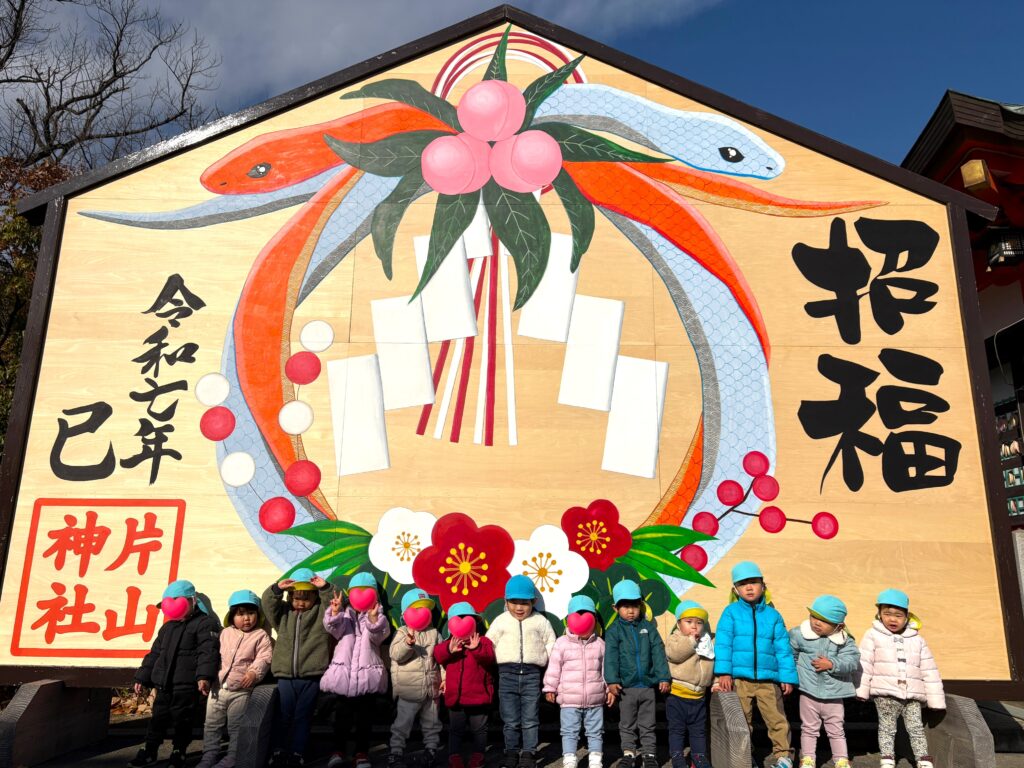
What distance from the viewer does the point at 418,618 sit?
5336 mm

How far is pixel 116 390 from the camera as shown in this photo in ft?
19.9

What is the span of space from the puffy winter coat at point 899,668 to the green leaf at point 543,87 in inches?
204

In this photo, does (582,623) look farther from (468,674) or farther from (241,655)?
(241,655)

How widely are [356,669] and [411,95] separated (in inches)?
198

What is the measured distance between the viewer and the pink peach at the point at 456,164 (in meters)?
6.55

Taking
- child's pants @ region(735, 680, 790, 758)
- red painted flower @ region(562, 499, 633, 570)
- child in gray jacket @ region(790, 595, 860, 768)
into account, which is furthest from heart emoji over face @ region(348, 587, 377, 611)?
child in gray jacket @ region(790, 595, 860, 768)

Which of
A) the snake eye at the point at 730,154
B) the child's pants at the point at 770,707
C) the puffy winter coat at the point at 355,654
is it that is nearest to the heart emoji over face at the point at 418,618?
the puffy winter coat at the point at 355,654

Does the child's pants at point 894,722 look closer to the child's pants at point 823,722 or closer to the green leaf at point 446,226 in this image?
the child's pants at point 823,722

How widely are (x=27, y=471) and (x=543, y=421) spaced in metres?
4.23

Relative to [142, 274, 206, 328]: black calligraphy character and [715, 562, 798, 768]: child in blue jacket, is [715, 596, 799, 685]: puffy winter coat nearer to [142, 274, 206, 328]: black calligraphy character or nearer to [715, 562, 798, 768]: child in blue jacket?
[715, 562, 798, 768]: child in blue jacket

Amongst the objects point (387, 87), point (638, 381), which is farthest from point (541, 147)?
point (638, 381)

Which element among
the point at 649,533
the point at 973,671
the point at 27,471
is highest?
the point at 27,471

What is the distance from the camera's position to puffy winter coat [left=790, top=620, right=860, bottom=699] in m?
5.05

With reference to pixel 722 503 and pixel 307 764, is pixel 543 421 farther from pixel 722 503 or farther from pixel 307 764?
pixel 307 764
